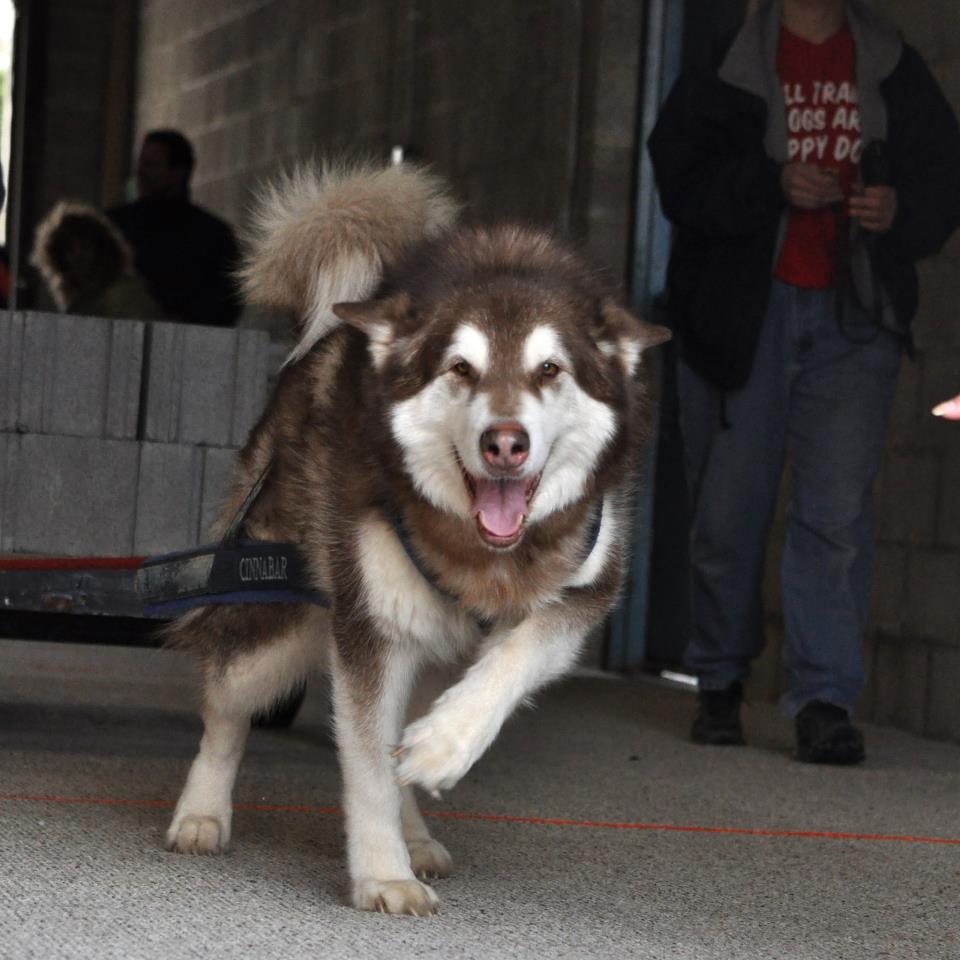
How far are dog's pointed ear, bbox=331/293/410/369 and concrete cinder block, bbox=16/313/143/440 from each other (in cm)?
139

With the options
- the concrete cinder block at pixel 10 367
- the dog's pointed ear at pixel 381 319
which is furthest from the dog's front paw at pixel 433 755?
the concrete cinder block at pixel 10 367

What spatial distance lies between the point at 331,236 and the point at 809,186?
181cm

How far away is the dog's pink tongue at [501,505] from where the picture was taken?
10.0ft

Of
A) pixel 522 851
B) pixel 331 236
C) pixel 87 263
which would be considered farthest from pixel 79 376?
pixel 87 263

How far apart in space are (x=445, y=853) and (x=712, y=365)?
7.20 ft

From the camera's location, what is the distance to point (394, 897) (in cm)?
302

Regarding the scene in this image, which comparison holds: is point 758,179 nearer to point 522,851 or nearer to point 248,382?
point 248,382

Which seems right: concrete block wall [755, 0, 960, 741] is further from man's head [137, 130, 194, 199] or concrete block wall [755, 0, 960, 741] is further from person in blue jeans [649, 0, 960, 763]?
man's head [137, 130, 194, 199]

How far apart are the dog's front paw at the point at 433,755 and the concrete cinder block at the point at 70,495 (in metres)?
1.77

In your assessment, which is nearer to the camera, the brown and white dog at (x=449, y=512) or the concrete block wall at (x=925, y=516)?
the brown and white dog at (x=449, y=512)

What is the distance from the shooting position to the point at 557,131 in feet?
25.0

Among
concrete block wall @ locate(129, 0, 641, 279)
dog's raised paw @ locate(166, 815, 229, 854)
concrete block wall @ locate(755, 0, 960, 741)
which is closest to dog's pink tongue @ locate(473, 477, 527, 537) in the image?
dog's raised paw @ locate(166, 815, 229, 854)

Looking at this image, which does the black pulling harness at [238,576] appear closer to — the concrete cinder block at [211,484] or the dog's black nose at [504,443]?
the dog's black nose at [504,443]

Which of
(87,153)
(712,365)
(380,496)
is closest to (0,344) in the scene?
(380,496)
